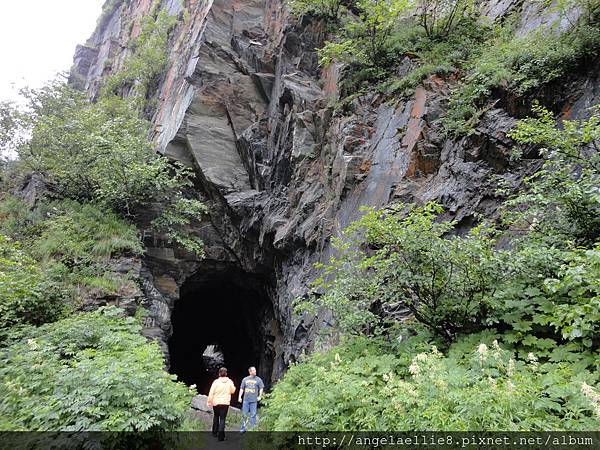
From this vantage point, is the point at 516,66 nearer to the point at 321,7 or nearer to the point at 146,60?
the point at 321,7

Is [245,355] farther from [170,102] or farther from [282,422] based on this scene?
[282,422]

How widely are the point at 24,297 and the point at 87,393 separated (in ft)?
17.2

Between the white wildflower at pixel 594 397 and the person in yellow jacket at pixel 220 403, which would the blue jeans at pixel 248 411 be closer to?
the person in yellow jacket at pixel 220 403

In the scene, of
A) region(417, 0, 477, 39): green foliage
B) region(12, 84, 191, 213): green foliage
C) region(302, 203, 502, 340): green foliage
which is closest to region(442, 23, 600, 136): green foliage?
region(417, 0, 477, 39): green foliage

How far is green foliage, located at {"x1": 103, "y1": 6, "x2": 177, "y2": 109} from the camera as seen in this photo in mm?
21188

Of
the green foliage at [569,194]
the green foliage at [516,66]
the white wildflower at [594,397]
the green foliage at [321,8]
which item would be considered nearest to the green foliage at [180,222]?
the green foliage at [321,8]

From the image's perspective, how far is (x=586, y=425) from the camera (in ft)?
10.2

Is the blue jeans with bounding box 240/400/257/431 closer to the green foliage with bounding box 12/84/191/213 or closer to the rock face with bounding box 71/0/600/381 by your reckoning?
Answer: the rock face with bounding box 71/0/600/381

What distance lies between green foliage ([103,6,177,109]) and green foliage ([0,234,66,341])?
1410 cm

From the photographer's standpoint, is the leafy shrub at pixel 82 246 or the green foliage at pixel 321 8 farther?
the green foliage at pixel 321 8

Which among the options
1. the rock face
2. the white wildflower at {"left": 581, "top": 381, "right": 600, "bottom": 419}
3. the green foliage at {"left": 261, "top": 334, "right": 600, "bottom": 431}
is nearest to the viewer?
the white wildflower at {"left": 581, "top": 381, "right": 600, "bottom": 419}

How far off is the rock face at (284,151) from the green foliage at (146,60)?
79 centimetres

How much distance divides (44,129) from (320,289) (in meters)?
13.1

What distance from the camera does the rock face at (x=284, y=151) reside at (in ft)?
27.3
